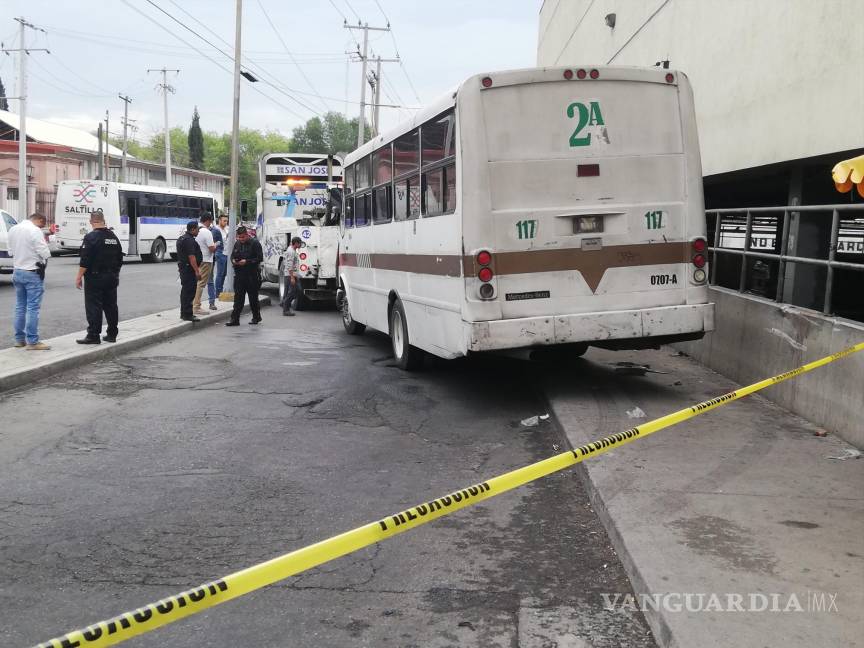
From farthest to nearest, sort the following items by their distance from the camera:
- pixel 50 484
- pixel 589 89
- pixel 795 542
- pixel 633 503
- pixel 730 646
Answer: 1. pixel 589 89
2. pixel 50 484
3. pixel 633 503
4. pixel 795 542
5. pixel 730 646

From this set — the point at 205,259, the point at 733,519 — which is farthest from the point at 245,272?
the point at 733,519

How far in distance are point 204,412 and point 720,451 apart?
4.79 m

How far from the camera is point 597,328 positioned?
8.57 meters

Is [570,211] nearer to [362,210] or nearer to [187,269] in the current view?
[362,210]

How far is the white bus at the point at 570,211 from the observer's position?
8.35 meters

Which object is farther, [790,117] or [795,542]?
[790,117]

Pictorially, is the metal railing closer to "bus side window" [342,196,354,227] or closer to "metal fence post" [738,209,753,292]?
"metal fence post" [738,209,753,292]

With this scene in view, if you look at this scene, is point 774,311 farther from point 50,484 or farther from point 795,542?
point 50,484

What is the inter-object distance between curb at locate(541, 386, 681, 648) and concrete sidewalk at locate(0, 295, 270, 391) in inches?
244

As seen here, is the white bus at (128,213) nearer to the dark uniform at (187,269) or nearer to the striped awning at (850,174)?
the dark uniform at (187,269)

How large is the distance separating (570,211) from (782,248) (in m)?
2.09

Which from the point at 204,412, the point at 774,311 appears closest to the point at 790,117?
the point at 774,311

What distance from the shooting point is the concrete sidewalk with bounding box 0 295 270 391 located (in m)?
10.0

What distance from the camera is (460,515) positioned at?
5.54m
